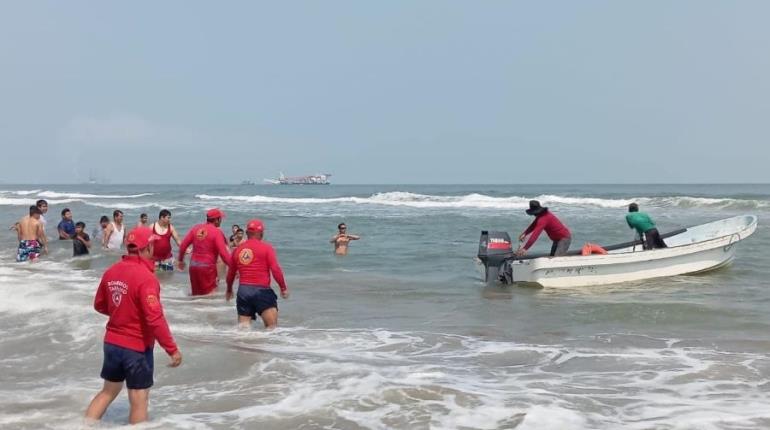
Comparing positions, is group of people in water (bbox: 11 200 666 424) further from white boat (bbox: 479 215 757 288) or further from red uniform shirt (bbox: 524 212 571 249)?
white boat (bbox: 479 215 757 288)

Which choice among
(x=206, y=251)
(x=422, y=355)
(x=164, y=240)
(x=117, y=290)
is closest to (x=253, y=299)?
(x=422, y=355)

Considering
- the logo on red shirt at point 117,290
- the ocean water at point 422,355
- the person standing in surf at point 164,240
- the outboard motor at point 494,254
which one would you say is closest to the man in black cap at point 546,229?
the outboard motor at point 494,254

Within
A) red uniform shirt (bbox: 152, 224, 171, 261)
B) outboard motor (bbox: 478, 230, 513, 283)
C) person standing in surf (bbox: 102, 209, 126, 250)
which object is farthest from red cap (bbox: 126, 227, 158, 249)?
person standing in surf (bbox: 102, 209, 126, 250)

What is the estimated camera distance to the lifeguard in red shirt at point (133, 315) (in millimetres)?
4488

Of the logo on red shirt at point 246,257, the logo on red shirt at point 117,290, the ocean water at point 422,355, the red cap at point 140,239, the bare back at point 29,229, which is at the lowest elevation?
the ocean water at point 422,355

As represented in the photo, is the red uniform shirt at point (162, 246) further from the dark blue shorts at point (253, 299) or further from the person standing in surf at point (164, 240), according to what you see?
the dark blue shorts at point (253, 299)

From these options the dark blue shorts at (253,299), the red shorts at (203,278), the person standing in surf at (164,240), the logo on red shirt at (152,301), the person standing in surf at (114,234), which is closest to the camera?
the logo on red shirt at (152,301)

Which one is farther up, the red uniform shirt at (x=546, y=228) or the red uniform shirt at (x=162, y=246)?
the red uniform shirt at (x=546, y=228)

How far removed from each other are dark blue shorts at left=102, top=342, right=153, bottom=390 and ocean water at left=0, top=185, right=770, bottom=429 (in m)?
0.50

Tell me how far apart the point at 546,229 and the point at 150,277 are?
30.1 ft

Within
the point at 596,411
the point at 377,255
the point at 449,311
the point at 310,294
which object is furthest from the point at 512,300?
the point at 377,255

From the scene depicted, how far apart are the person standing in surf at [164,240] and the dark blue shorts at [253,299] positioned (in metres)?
3.96

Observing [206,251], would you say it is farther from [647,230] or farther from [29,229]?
[647,230]

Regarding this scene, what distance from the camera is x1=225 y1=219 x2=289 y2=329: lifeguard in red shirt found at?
7.72 meters
